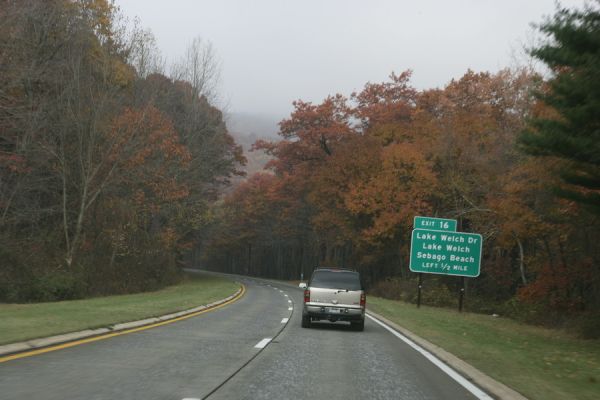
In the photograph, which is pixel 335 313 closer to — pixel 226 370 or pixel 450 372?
pixel 450 372

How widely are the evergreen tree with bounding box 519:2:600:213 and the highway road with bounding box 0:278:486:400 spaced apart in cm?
578

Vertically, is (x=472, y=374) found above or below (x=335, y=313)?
below

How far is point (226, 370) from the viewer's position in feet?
29.2

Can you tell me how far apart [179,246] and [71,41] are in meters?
21.1

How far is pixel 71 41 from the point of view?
32.1m

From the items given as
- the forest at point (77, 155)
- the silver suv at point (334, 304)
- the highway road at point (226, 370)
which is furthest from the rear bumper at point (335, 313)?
the forest at point (77, 155)

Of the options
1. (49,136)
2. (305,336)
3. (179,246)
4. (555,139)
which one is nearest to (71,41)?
(49,136)

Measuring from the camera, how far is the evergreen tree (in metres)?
13.2

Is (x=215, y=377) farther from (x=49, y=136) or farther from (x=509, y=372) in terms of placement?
(x=49, y=136)

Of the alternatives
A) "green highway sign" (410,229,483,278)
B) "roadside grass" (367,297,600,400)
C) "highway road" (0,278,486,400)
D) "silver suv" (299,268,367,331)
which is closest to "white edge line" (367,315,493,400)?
"highway road" (0,278,486,400)

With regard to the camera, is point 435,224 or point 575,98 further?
point 435,224

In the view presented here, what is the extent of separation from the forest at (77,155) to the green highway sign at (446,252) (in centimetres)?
1594

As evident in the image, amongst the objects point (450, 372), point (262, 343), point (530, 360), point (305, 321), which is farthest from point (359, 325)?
point (450, 372)

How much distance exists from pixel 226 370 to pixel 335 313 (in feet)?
27.2
